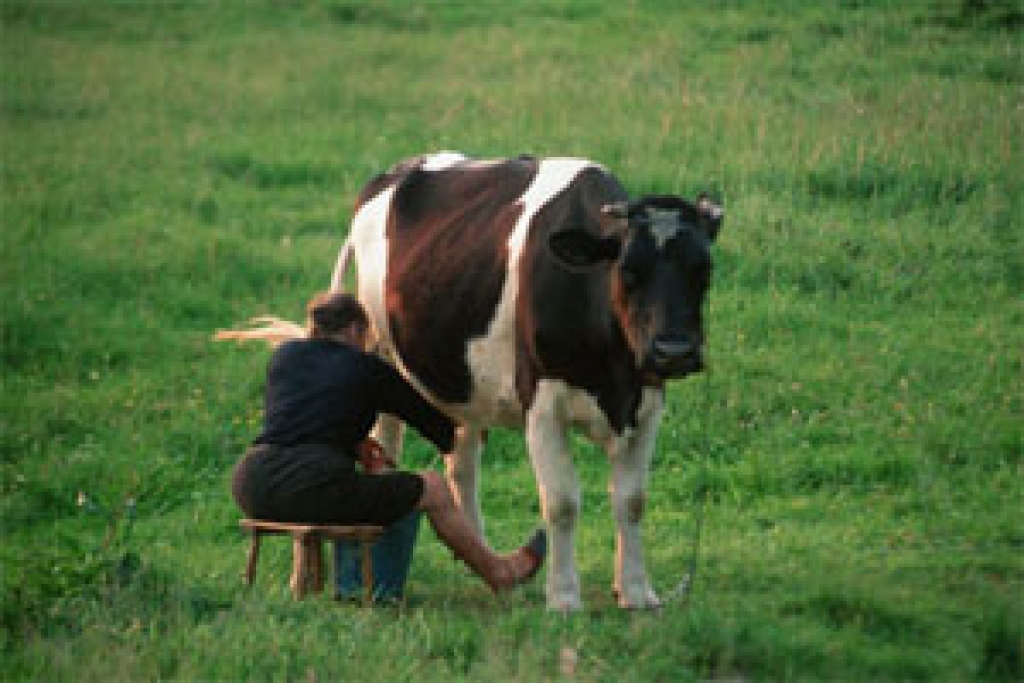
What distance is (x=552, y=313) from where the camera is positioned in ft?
25.8

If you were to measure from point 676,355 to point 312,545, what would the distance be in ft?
7.43

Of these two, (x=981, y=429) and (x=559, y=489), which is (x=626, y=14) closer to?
(x=981, y=429)

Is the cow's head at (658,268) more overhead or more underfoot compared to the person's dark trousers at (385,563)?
more overhead

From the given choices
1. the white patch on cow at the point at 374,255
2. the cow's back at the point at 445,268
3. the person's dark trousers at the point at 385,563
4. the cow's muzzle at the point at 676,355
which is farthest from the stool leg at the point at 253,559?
the cow's muzzle at the point at 676,355

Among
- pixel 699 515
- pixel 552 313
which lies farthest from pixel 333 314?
pixel 699 515

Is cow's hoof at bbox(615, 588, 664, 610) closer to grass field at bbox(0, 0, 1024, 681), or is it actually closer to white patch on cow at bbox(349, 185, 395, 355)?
grass field at bbox(0, 0, 1024, 681)

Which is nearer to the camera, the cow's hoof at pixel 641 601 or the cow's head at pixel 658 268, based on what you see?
the cow's head at pixel 658 268

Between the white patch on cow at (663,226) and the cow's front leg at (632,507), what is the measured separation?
3.30 ft

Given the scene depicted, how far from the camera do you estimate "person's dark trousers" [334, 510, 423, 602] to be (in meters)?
8.44

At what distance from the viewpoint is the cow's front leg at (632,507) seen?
7965mm

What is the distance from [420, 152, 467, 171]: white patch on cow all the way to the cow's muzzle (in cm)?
281

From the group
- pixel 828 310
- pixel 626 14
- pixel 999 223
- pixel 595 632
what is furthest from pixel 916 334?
pixel 626 14

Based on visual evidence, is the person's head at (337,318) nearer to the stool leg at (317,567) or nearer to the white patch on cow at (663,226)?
the stool leg at (317,567)

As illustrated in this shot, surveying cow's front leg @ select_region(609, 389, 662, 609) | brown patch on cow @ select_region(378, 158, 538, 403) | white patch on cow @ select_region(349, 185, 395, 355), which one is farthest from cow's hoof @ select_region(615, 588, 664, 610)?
white patch on cow @ select_region(349, 185, 395, 355)
